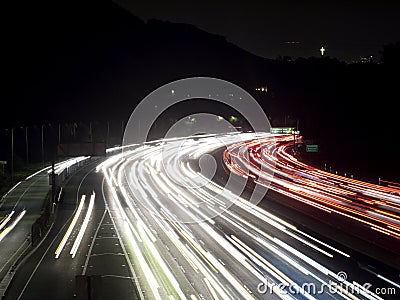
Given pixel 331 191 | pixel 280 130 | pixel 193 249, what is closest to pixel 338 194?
pixel 331 191

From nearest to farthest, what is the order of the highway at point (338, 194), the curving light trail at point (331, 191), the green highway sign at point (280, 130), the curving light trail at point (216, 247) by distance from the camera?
the curving light trail at point (216, 247), the highway at point (338, 194), the curving light trail at point (331, 191), the green highway sign at point (280, 130)

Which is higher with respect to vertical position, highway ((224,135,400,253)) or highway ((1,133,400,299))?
highway ((224,135,400,253))

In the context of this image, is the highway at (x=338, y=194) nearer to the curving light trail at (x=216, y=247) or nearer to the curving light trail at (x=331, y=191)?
the curving light trail at (x=331, y=191)

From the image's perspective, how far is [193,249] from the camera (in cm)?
2633

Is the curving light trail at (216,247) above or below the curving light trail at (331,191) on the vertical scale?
below

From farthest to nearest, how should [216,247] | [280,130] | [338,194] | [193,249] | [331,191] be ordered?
1. [280,130]
2. [331,191]
3. [338,194]
4. [216,247]
5. [193,249]

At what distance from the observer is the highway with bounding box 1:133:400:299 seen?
19359mm

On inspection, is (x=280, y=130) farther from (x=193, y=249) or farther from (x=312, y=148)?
(x=193, y=249)

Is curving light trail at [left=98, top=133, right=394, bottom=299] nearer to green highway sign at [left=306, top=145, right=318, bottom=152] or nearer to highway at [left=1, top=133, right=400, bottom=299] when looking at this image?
highway at [left=1, top=133, right=400, bottom=299]

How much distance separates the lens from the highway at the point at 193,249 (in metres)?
19.4

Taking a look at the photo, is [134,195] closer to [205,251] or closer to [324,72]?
[205,251]

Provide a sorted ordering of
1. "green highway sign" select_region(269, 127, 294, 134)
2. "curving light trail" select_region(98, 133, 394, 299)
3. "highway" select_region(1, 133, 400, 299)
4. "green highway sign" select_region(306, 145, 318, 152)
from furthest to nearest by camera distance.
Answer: "green highway sign" select_region(269, 127, 294, 134) → "green highway sign" select_region(306, 145, 318, 152) → "highway" select_region(1, 133, 400, 299) → "curving light trail" select_region(98, 133, 394, 299)

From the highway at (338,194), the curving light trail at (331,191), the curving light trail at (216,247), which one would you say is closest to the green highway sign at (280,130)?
the curving light trail at (331,191)

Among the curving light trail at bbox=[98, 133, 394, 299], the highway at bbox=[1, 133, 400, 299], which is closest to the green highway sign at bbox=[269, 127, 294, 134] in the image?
the highway at bbox=[1, 133, 400, 299]
